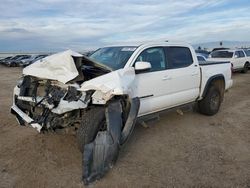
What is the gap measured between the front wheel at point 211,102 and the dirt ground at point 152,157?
0.52m

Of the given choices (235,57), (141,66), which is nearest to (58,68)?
(141,66)

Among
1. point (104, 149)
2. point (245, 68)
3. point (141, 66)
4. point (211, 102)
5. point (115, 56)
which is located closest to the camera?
point (104, 149)

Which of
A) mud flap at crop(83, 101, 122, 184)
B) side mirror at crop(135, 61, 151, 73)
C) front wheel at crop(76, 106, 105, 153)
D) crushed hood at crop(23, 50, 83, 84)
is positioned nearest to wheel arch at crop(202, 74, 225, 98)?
side mirror at crop(135, 61, 151, 73)

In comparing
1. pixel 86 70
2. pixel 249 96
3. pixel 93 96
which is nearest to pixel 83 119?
pixel 93 96

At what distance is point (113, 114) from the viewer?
174 inches

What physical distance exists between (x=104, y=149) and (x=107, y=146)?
0.20 ft

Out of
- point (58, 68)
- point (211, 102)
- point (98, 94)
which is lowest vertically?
point (211, 102)

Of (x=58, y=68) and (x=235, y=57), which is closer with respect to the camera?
(x=58, y=68)

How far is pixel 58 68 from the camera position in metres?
4.62

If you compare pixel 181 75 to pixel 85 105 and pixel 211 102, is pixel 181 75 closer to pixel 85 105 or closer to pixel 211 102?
pixel 211 102

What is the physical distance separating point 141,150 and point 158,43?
217cm

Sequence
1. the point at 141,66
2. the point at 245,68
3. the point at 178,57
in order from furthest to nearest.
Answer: the point at 245,68, the point at 178,57, the point at 141,66

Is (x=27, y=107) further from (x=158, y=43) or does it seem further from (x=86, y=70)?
(x=158, y=43)

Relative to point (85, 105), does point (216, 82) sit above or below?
below
